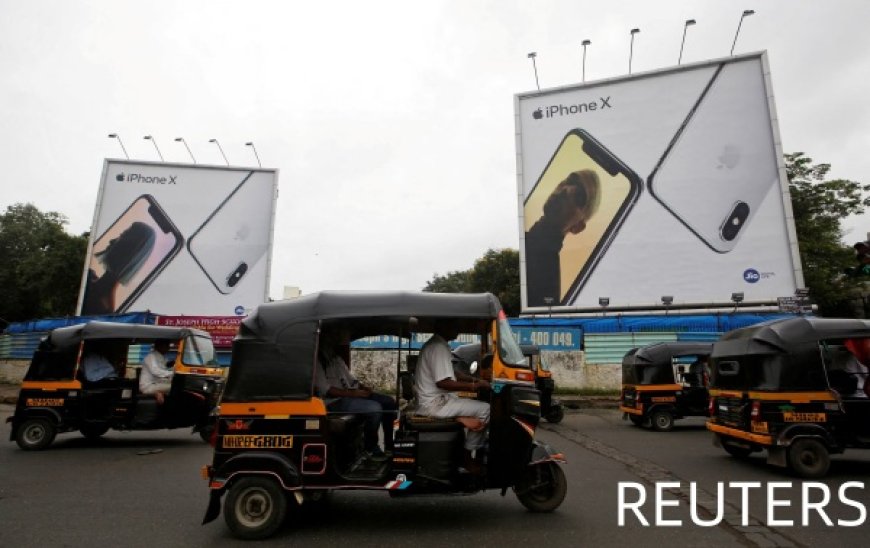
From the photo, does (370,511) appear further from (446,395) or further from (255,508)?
(446,395)

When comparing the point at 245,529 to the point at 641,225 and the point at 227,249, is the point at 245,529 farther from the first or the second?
the point at 227,249

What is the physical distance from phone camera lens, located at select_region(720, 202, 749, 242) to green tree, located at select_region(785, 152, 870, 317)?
10185 millimetres

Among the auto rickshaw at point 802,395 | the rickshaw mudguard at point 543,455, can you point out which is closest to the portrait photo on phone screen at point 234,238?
the auto rickshaw at point 802,395

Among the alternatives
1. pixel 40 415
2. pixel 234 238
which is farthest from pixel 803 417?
pixel 234 238

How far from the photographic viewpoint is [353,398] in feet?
18.7

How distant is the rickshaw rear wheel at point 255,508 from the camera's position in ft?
15.6

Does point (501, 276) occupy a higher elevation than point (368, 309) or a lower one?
higher

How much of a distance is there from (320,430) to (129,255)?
30.5 metres

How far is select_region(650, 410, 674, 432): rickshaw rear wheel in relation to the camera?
1250cm

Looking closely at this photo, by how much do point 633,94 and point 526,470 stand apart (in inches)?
993

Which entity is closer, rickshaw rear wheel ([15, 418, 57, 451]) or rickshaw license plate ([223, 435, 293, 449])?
rickshaw license plate ([223, 435, 293, 449])

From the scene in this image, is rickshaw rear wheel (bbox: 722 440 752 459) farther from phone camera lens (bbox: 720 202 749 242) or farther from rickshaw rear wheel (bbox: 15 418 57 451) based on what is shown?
phone camera lens (bbox: 720 202 749 242)

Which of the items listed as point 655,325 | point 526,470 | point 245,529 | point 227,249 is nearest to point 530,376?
point 526,470

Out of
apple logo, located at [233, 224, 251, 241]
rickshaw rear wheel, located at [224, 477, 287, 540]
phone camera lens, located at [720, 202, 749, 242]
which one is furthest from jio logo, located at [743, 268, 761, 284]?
apple logo, located at [233, 224, 251, 241]
